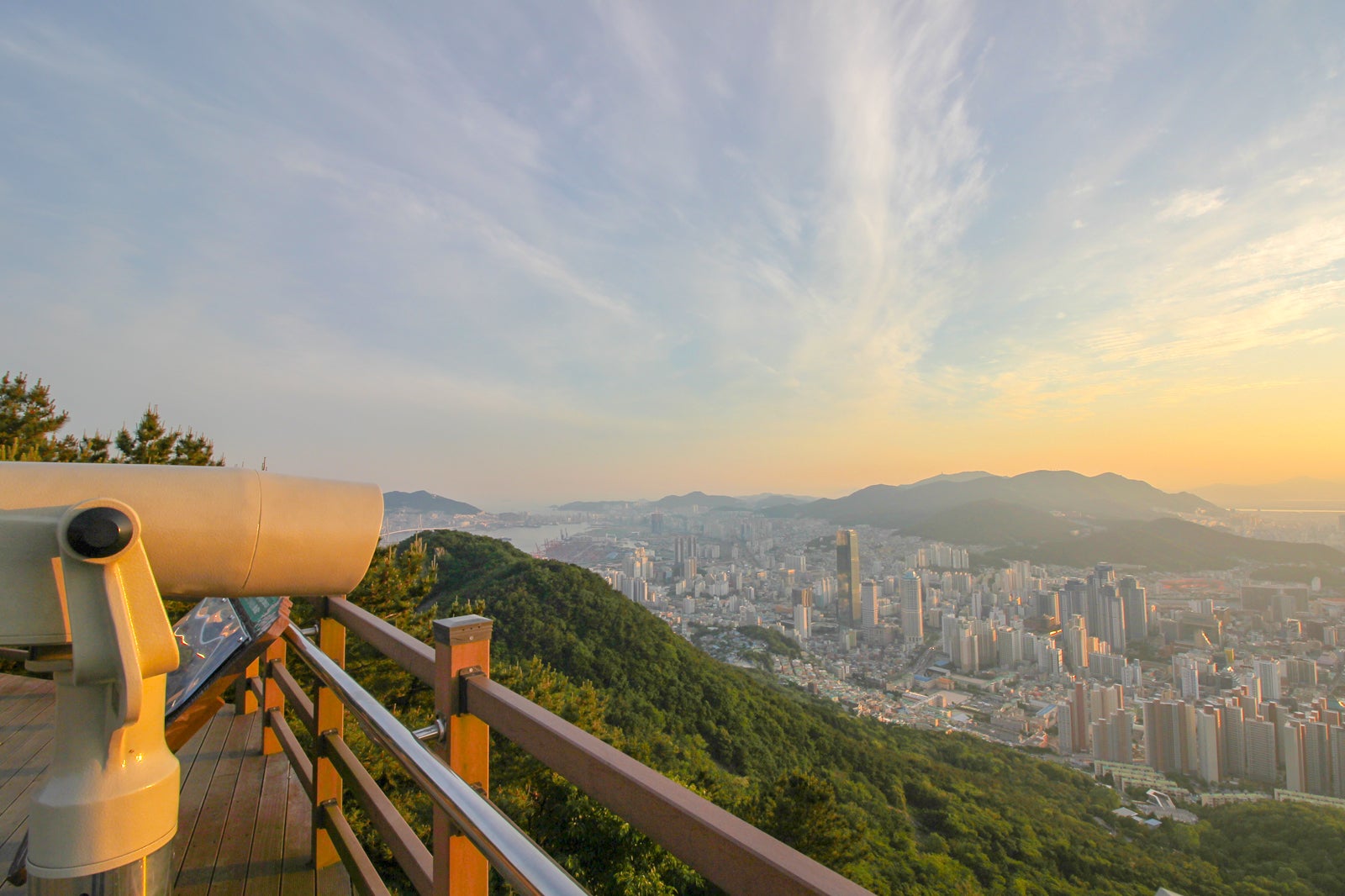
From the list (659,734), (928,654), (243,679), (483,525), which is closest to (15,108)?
(243,679)

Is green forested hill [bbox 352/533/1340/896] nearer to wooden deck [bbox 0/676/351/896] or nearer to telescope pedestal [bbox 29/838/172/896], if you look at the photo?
wooden deck [bbox 0/676/351/896]

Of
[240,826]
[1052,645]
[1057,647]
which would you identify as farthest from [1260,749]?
[240,826]

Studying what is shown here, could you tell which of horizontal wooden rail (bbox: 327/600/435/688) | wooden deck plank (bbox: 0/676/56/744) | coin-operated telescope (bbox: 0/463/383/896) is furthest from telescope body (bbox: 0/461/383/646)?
wooden deck plank (bbox: 0/676/56/744)

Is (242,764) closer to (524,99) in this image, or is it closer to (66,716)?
(66,716)

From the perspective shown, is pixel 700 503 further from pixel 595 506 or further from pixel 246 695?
pixel 246 695

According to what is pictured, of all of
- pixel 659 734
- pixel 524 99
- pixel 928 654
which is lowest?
pixel 928 654
